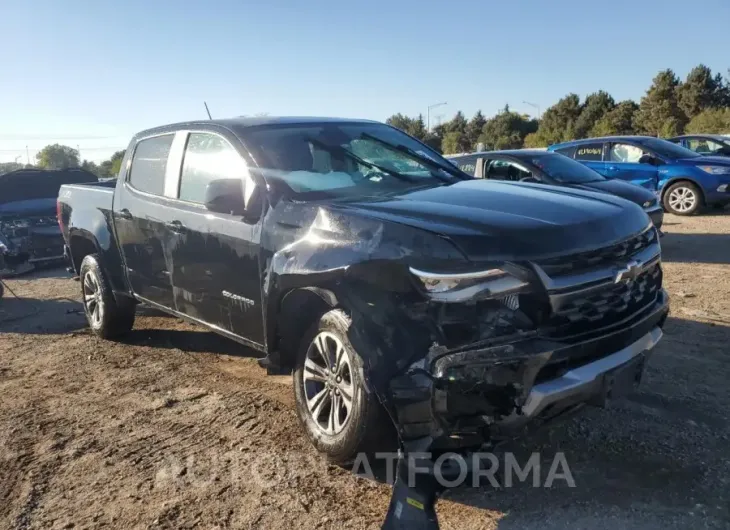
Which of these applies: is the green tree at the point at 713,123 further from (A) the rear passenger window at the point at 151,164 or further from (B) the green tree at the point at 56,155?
(B) the green tree at the point at 56,155

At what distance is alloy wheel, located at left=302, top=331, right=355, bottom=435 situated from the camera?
3217 mm

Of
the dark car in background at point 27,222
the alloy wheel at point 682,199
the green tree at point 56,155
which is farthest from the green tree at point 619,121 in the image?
the green tree at point 56,155

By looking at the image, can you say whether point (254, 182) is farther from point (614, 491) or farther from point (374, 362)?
point (614, 491)

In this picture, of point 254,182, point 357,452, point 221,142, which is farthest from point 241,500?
point 221,142

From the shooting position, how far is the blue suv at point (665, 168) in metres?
12.0

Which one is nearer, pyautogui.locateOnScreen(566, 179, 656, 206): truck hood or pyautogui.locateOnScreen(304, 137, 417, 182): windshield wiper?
pyautogui.locateOnScreen(304, 137, 417, 182): windshield wiper

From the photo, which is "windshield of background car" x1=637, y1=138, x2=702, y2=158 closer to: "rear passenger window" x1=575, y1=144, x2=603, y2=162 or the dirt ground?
"rear passenger window" x1=575, y1=144, x2=603, y2=162

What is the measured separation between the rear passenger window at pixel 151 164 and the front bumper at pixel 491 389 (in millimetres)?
3060

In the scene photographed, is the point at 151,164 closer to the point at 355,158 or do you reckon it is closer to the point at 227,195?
the point at 227,195

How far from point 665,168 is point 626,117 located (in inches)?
1611

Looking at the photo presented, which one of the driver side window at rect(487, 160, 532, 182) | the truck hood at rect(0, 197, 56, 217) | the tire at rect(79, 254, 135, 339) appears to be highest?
the driver side window at rect(487, 160, 532, 182)

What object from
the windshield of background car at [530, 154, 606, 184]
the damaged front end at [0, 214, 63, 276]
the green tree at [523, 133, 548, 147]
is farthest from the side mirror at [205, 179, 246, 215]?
the green tree at [523, 133, 548, 147]

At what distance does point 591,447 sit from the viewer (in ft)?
11.4

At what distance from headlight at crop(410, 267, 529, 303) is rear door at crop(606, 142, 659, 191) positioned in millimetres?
10591
